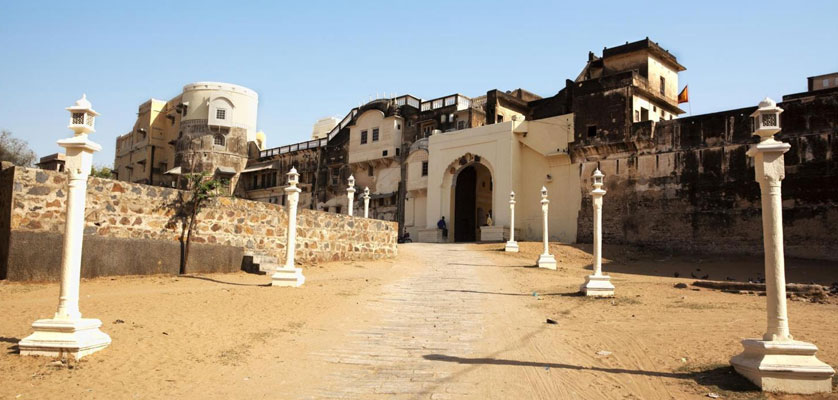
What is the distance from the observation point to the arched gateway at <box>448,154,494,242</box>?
31953 millimetres

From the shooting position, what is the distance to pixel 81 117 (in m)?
6.29

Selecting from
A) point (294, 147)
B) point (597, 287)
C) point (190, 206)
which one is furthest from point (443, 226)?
point (597, 287)

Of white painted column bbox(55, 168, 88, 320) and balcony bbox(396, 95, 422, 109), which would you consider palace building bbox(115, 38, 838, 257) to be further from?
white painted column bbox(55, 168, 88, 320)

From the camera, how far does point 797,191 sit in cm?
2141

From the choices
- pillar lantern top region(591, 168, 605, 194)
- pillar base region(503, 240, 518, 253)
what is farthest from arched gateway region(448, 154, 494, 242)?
pillar lantern top region(591, 168, 605, 194)

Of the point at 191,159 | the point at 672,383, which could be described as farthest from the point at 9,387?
the point at 191,159

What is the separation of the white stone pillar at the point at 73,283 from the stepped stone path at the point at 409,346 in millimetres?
2392

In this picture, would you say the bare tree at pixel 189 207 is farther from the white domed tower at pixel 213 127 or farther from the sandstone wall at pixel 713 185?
the white domed tower at pixel 213 127

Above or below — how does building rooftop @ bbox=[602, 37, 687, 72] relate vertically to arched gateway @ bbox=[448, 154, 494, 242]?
above

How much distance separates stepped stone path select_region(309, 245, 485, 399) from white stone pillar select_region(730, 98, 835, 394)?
2.68 meters

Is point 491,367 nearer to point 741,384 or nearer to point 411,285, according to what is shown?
point 741,384

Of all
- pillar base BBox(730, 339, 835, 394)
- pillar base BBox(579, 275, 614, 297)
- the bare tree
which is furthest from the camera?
the bare tree

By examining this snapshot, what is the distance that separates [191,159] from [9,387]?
3991cm

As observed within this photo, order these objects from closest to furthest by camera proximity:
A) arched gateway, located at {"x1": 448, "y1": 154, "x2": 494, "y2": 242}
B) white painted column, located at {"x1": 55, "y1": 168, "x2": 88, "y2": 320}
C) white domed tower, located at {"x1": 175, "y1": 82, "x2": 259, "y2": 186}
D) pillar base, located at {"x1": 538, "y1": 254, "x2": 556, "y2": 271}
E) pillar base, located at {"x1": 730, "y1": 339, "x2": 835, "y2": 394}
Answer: pillar base, located at {"x1": 730, "y1": 339, "x2": 835, "y2": 394}
white painted column, located at {"x1": 55, "y1": 168, "x2": 88, "y2": 320}
pillar base, located at {"x1": 538, "y1": 254, "x2": 556, "y2": 271}
arched gateway, located at {"x1": 448, "y1": 154, "x2": 494, "y2": 242}
white domed tower, located at {"x1": 175, "y1": 82, "x2": 259, "y2": 186}
